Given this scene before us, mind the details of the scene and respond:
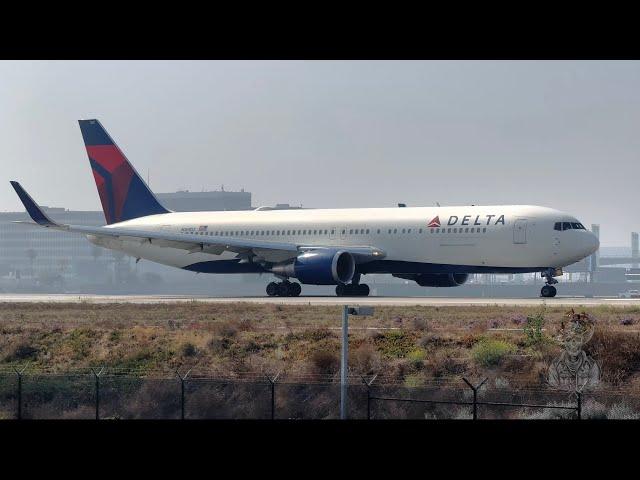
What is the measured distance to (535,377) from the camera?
32312 mm

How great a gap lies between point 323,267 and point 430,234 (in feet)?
18.8

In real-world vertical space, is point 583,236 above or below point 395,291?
above

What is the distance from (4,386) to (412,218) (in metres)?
30.3

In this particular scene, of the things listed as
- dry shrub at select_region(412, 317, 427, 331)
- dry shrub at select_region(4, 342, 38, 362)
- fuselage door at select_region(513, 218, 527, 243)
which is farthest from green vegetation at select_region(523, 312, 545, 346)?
fuselage door at select_region(513, 218, 527, 243)

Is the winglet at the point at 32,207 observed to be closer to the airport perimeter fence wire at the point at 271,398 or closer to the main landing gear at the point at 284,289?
the main landing gear at the point at 284,289

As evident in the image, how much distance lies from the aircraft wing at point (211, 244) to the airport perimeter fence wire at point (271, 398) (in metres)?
25.8

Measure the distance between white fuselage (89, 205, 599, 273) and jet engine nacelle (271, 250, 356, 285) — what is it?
176cm

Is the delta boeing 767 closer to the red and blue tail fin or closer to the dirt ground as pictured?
the red and blue tail fin

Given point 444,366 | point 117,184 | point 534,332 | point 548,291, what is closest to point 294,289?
point 548,291

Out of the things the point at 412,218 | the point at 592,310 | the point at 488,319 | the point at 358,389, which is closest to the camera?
the point at 358,389

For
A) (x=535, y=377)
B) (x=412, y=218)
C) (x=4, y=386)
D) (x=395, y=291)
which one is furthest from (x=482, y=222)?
(x=395, y=291)

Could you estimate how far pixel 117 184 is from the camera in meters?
72.0

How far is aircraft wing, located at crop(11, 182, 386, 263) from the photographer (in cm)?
6025
